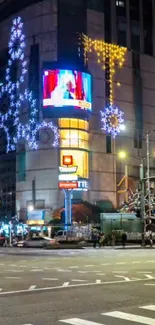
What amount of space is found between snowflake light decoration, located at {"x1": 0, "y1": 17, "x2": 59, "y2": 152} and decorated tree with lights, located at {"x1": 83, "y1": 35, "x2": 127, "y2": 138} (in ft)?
31.1

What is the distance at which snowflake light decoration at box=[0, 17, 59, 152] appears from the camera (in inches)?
2813

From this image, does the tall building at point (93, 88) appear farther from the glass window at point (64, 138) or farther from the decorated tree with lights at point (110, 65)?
Result: the decorated tree with lights at point (110, 65)

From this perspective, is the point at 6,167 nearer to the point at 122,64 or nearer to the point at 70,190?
the point at 70,190

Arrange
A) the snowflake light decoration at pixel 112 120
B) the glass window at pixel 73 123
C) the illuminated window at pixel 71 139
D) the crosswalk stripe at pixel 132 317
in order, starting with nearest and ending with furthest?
the crosswalk stripe at pixel 132 317, the illuminated window at pixel 71 139, the glass window at pixel 73 123, the snowflake light decoration at pixel 112 120

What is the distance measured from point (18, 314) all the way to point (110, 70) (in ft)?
227

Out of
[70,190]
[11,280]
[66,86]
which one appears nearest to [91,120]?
[66,86]

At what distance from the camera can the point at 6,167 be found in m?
78.8

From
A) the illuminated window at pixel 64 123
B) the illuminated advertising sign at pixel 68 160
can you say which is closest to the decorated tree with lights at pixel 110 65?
the illuminated window at pixel 64 123

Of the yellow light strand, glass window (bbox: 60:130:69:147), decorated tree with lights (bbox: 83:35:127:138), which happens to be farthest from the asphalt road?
the yellow light strand

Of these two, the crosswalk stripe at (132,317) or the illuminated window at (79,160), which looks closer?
the crosswalk stripe at (132,317)

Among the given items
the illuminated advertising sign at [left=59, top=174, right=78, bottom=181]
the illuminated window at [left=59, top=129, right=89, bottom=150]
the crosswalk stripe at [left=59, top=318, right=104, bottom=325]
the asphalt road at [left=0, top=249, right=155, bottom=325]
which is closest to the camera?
the crosswalk stripe at [left=59, top=318, right=104, bottom=325]

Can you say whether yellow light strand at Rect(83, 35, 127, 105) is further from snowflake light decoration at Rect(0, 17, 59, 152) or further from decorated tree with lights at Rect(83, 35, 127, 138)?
snowflake light decoration at Rect(0, 17, 59, 152)

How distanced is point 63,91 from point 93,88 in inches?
276

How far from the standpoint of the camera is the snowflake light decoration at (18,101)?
234 ft
